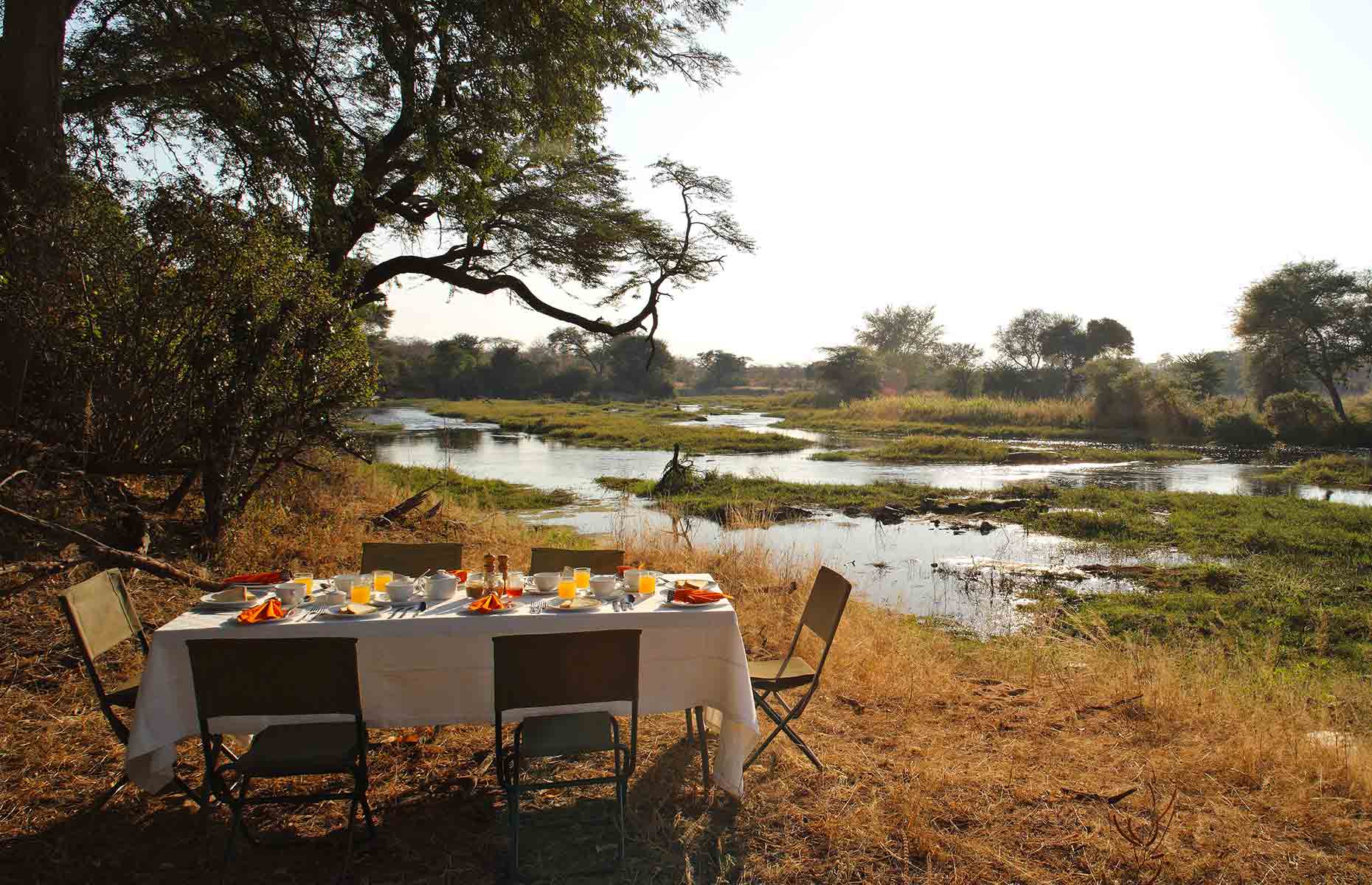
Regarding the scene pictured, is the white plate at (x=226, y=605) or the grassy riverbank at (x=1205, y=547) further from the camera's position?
the grassy riverbank at (x=1205, y=547)

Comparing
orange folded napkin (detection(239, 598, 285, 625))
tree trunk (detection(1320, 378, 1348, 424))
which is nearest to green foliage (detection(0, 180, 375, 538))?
orange folded napkin (detection(239, 598, 285, 625))

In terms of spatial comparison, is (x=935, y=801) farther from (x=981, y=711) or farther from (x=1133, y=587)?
(x=1133, y=587)

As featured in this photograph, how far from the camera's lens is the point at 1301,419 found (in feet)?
86.7

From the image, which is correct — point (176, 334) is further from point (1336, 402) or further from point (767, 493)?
point (1336, 402)

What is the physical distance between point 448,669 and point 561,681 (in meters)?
0.53

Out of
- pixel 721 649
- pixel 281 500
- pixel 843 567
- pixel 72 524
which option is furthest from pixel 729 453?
pixel 721 649

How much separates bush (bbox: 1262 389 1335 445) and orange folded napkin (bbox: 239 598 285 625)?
104ft

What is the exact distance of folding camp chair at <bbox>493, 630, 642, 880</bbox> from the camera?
259 cm

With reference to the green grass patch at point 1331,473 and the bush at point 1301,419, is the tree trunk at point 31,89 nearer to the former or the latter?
the green grass patch at point 1331,473

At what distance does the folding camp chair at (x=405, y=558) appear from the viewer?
4180 millimetres

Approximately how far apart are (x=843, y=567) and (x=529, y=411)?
33276 mm

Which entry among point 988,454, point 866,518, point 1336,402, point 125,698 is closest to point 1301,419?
point 1336,402

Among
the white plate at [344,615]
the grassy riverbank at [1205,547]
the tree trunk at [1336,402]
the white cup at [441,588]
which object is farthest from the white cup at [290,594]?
the tree trunk at [1336,402]

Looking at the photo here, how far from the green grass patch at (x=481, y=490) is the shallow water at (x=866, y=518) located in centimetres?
53
